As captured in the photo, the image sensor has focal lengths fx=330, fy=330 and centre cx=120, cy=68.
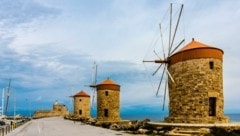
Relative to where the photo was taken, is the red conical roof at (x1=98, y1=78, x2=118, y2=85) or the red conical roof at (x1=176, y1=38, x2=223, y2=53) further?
the red conical roof at (x1=98, y1=78, x2=118, y2=85)

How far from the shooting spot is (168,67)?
31.8 m

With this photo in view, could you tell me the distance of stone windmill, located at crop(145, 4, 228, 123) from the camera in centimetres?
2720

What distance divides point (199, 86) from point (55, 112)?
283 feet

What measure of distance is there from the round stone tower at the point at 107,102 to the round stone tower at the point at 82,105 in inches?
808

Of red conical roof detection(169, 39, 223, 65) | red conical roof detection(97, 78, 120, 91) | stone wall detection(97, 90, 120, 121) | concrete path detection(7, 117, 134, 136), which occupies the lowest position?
concrete path detection(7, 117, 134, 136)

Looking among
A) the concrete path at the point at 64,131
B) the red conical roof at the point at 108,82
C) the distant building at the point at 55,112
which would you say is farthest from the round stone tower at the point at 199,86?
the distant building at the point at 55,112

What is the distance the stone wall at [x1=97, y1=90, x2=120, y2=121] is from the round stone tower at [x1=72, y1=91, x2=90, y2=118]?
2052cm

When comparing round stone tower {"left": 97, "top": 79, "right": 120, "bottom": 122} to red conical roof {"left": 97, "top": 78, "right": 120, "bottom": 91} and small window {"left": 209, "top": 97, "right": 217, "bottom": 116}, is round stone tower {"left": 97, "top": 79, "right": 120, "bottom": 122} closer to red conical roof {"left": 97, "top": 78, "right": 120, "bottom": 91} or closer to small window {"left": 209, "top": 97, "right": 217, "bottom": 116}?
red conical roof {"left": 97, "top": 78, "right": 120, "bottom": 91}

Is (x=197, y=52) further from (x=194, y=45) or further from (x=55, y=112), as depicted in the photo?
(x=55, y=112)

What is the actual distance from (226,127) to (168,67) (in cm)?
863

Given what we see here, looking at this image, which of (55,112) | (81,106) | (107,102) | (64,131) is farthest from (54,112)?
(64,131)

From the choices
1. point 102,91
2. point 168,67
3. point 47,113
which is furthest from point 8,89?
point 168,67

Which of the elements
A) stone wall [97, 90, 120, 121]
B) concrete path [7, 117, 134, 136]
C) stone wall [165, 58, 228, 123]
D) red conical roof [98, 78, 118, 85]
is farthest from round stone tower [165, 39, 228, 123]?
red conical roof [98, 78, 118, 85]

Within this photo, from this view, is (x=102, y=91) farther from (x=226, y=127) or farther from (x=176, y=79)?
(x=226, y=127)
